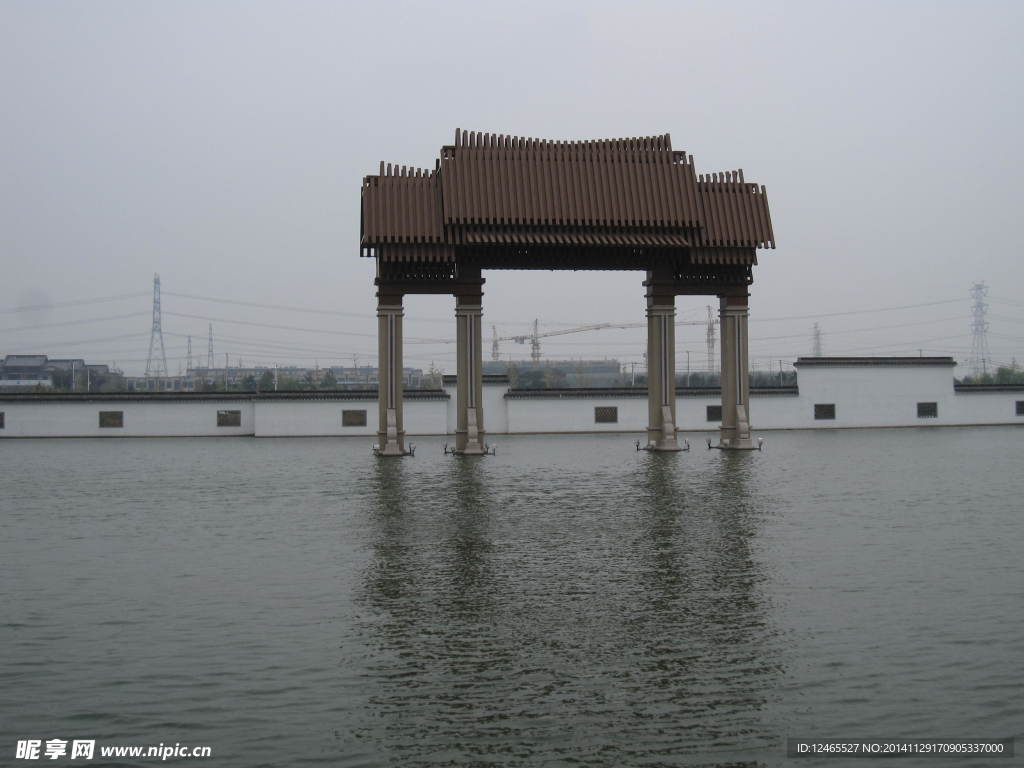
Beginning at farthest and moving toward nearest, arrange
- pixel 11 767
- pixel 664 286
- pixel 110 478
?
pixel 664 286
pixel 110 478
pixel 11 767

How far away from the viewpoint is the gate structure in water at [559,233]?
35.8m

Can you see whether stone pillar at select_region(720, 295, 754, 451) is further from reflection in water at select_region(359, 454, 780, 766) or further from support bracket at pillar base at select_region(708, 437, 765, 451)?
reflection in water at select_region(359, 454, 780, 766)

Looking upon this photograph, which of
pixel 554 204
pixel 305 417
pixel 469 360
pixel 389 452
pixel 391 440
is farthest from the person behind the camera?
pixel 305 417

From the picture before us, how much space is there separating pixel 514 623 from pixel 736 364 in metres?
29.9

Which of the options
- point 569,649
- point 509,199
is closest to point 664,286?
point 509,199

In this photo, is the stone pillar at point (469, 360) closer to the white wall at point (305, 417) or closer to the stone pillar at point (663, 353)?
the stone pillar at point (663, 353)

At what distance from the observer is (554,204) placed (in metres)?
35.9

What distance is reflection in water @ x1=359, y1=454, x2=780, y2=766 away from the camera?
302 inches

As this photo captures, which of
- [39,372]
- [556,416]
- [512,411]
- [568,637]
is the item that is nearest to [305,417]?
[512,411]

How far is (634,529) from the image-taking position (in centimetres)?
1817

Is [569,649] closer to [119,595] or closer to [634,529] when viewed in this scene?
[119,595]

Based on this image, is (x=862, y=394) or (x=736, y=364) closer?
(x=736, y=364)

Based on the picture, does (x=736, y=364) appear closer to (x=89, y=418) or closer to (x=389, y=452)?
(x=389, y=452)

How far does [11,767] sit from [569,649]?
16.0 feet
